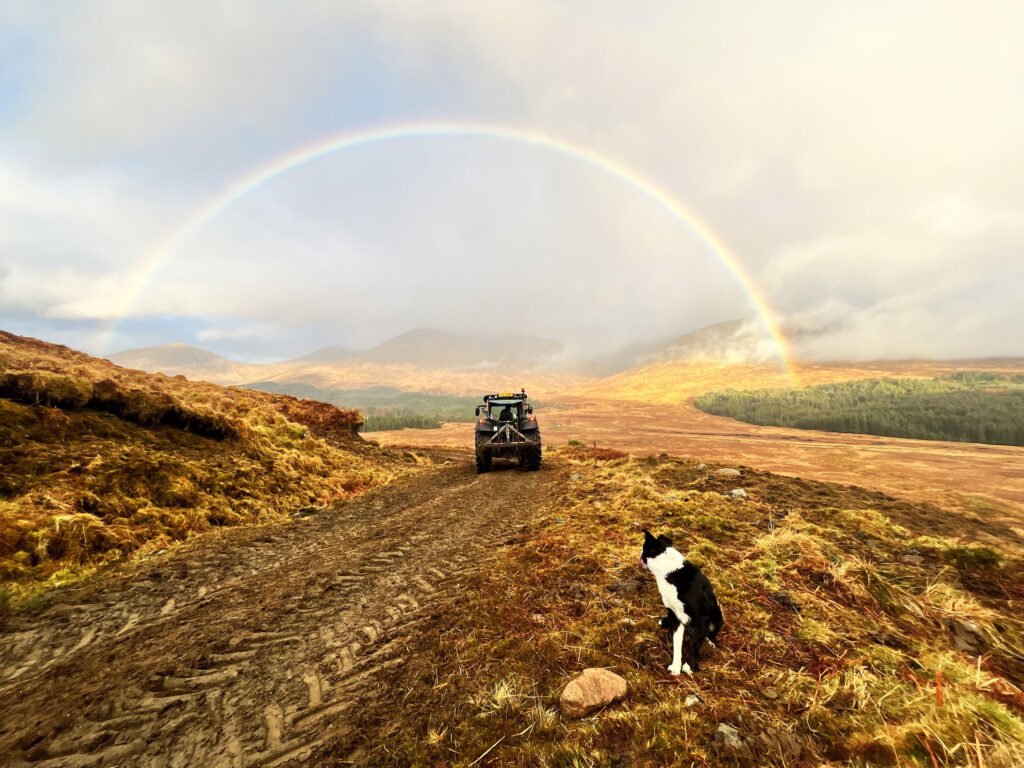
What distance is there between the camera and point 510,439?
1702cm

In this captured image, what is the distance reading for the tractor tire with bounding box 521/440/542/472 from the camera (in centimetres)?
1683

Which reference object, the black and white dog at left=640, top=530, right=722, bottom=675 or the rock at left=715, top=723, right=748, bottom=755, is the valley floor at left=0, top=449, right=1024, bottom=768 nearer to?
the rock at left=715, top=723, right=748, bottom=755

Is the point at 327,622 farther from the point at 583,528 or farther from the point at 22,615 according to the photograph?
the point at 583,528

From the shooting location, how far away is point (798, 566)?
5.10 m

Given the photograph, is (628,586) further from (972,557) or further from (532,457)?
(532,457)

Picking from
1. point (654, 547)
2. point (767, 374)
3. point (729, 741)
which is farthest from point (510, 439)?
point (767, 374)

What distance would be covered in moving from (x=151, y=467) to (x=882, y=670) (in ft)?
40.4

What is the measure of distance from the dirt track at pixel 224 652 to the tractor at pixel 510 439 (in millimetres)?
9190

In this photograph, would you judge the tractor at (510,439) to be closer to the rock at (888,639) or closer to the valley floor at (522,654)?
the valley floor at (522,654)

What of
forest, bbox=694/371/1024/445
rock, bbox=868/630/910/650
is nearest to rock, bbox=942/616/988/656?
rock, bbox=868/630/910/650

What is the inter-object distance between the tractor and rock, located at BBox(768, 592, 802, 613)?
12250 millimetres

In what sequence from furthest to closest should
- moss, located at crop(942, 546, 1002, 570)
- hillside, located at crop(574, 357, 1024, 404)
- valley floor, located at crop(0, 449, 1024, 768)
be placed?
Result: 1. hillside, located at crop(574, 357, 1024, 404)
2. moss, located at crop(942, 546, 1002, 570)
3. valley floor, located at crop(0, 449, 1024, 768)

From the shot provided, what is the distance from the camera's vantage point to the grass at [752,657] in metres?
2.48

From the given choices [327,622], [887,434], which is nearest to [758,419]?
[887,434]
